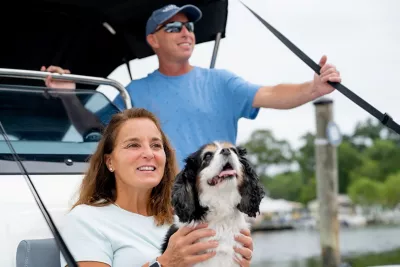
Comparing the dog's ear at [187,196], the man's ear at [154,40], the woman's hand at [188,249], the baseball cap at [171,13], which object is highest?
the baseball cap at [171,13]

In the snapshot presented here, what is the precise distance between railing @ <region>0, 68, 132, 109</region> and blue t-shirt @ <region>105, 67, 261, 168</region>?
58mm

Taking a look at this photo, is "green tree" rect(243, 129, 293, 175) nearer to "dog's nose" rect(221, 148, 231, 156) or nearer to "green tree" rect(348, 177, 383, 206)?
"green tree" rect(348, 177, 383, 206)

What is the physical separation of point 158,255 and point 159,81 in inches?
59.4

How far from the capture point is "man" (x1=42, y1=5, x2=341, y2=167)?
340cm

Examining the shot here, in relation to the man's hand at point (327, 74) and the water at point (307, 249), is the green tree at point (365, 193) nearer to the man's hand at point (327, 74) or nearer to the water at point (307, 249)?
the water at point (307, 249)

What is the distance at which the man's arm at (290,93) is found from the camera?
310cm

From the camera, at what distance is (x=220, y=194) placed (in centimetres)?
206

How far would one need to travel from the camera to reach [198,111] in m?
3.44

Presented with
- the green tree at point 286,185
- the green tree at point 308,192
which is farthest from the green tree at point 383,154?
the green tree at point 286,185

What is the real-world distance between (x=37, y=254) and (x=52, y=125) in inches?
48.7

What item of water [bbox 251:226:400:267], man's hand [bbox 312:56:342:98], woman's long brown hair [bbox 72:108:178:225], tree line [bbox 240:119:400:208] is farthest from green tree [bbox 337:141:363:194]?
woman's long brown hair [bbox 72:108:178:225]

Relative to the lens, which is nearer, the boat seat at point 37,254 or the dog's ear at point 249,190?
the dog's ear at point 249,190

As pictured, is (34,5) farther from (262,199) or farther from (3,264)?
(262,199)

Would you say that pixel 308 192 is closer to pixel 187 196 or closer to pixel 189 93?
pixel 189 93
